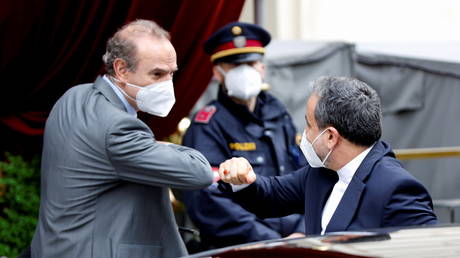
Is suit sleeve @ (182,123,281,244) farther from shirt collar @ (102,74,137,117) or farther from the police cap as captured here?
shirt collar @ (102,74,137,117)

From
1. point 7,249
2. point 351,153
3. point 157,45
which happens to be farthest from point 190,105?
point 351,153

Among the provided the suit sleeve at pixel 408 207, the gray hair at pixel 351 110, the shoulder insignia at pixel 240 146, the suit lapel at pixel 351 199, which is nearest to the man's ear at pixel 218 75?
the shoulder insignia at pixel 240 146

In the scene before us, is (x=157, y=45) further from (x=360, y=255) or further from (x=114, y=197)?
(x=360, y=255)

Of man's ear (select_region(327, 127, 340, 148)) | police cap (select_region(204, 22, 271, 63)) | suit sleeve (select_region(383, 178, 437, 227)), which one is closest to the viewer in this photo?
suit sleeve (select_region(383, 178, 437, 227))

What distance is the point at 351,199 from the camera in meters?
3.06

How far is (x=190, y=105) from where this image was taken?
5285 mm

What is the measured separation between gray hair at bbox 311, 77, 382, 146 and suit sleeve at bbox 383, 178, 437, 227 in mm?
241

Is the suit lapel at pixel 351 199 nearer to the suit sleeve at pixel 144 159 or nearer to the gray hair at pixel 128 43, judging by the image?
the suit sleeve at pixel 144 159

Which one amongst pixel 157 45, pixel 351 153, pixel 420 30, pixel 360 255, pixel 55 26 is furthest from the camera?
pixel 420 30

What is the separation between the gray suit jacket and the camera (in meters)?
3.18

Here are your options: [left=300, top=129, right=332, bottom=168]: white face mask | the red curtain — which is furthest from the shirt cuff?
the red curtain

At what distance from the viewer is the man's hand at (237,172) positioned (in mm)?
3258

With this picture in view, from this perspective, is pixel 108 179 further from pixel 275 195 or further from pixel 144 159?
pixel 275 195

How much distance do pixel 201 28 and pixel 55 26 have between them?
95cm
